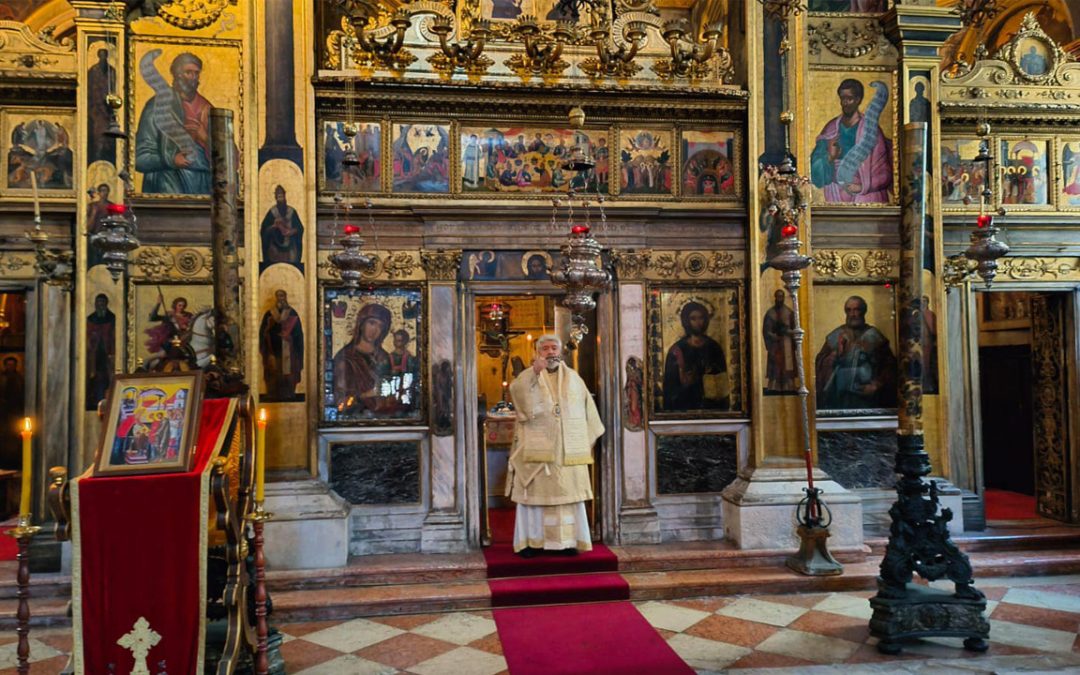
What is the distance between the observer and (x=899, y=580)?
5508 millimetres

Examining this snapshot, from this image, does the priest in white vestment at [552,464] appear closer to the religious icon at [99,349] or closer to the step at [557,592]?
the step at [557,592]

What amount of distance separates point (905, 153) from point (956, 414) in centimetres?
385

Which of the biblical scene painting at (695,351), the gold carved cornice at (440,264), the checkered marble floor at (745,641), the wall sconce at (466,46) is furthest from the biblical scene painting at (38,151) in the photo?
the biblical scene painting at (695,351)

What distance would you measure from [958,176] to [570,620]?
21.1 ft

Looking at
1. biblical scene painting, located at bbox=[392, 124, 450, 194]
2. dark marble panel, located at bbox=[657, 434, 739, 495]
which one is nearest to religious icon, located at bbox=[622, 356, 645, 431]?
dark marble panel, located at bbox=[657, 434, 739, 495]

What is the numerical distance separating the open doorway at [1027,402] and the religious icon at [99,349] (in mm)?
9686

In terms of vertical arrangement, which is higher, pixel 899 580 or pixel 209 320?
pixel 209 320

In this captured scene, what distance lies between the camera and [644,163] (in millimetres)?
8133

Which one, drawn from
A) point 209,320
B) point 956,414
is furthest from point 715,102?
point 209,320

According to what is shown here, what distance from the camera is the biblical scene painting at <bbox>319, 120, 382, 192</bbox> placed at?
7.64m

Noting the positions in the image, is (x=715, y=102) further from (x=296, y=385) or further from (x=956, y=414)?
(x=296, y=385)

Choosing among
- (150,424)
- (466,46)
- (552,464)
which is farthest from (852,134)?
(150,424)

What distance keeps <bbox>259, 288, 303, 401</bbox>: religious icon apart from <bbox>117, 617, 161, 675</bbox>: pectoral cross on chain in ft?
10.5

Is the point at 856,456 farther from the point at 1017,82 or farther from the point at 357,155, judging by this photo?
the point at 357,155
